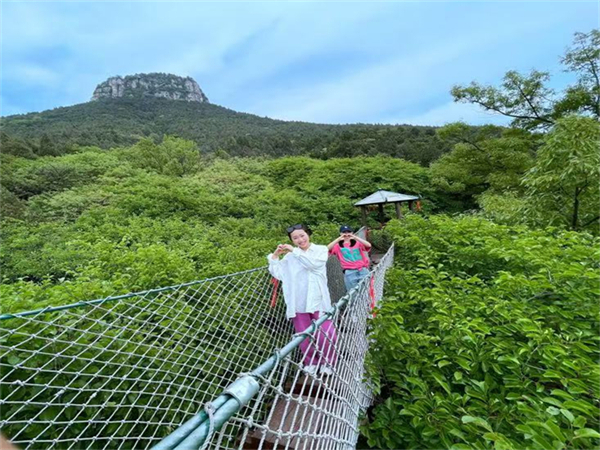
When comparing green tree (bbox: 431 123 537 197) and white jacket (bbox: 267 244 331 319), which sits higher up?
green tree (bbox: 431 123 537 197)

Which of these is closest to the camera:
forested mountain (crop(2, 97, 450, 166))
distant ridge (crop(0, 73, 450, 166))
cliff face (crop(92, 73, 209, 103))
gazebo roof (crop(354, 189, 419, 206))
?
gazebo roof (crop(354, 189, 419, 206))

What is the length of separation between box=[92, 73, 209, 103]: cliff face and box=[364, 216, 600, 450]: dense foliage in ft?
164

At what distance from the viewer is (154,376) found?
1410 millimetres

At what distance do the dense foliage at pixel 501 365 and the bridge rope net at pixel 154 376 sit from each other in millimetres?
231

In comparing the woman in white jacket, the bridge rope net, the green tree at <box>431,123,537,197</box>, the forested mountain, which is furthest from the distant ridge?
the bridge rope net

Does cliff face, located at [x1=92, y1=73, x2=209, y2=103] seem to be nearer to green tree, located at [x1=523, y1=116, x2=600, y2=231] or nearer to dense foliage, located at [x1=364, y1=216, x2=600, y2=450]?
green tree, located at [x1=523, y1=116, x2=600, y2=231]

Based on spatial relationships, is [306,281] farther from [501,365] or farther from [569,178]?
[569,178]

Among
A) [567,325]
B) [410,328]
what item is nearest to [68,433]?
[410,328]

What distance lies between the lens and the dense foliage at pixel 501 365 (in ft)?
3.37

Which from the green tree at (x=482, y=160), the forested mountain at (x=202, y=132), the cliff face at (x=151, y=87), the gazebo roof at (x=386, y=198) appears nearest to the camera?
the gazebo roof at (x=386, y=198)

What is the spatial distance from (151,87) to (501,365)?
57549 millimetres

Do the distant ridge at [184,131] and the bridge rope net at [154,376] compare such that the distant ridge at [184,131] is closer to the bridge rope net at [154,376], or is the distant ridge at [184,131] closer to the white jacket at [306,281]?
the white jacket at [306,281]

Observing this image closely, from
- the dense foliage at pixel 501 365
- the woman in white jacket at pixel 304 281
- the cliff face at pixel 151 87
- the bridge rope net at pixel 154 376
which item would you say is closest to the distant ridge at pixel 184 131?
the cliff face at pixel 151 87

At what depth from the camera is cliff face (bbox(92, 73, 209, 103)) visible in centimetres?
4484
